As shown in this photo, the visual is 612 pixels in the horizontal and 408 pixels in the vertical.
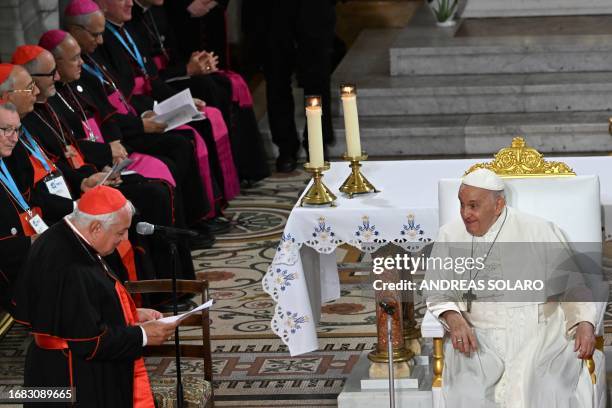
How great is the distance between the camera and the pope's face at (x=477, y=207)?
17.5ft

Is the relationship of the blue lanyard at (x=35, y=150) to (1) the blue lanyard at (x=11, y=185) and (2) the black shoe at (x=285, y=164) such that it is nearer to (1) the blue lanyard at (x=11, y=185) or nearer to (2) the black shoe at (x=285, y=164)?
(1) the blue lanyard at (x=11, y=185)

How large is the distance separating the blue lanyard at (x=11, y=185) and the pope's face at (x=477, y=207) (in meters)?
2.39

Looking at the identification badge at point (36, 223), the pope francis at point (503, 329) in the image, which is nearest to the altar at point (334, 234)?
the pope francis at point (503, 329)

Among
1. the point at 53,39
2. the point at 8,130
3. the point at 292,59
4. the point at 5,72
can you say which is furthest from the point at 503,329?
the point at 292,59

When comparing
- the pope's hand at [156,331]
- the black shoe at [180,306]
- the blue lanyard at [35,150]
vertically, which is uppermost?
the blue lanyard at [35,150]

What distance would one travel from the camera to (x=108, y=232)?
511 centimetres

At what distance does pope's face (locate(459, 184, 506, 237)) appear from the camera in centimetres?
532

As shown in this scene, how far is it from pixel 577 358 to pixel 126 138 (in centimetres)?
429

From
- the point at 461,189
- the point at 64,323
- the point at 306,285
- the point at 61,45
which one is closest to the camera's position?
the point at 64,323

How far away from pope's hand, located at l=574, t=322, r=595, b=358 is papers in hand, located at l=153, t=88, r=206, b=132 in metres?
4.17

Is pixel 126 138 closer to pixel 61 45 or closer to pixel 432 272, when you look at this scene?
pixel 61 45

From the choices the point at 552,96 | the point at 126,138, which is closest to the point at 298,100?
the point at 552,96

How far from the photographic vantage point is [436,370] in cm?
541

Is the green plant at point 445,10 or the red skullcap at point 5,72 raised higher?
the green plant at point 445,10
